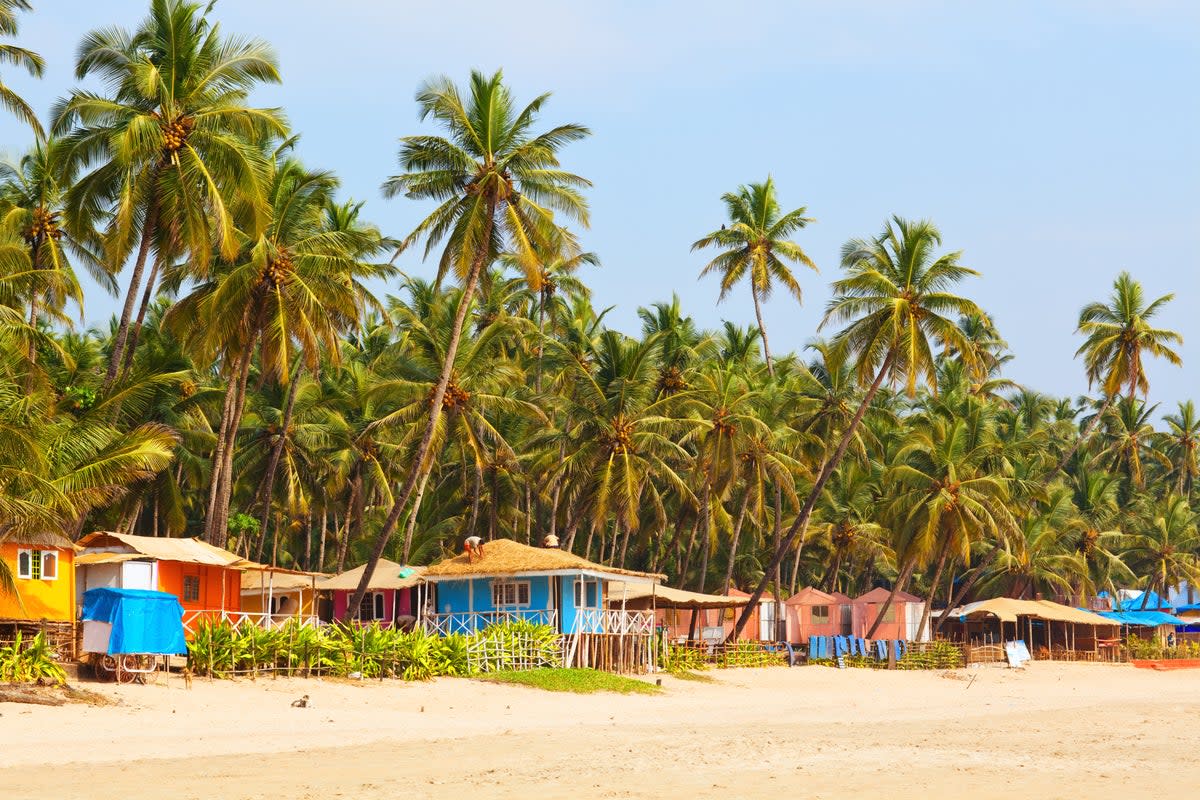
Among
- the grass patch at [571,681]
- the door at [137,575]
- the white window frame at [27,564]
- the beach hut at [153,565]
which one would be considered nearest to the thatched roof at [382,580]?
the beach hut at [153,565]

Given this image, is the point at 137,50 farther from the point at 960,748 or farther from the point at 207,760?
the point at 960,748

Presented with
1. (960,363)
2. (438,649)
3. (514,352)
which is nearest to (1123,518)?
(960,363)

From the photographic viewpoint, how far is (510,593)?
3447 cm

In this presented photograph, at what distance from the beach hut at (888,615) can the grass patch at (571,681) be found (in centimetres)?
2558

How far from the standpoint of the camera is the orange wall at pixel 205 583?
3038cm

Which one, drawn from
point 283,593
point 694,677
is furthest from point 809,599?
point 283,593

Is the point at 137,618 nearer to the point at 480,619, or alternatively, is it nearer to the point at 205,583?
the point at 205,583

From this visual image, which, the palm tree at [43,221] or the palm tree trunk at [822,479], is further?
the palm tree trunk at [822,479]

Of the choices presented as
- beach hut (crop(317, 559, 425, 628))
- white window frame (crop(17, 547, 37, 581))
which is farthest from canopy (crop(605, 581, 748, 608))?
white window frame (crop(17, 547, 37, 581))

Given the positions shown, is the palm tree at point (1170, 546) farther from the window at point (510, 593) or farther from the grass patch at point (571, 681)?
the grass patch at point (571, 681)

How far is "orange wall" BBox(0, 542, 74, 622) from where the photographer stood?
81.9 feet

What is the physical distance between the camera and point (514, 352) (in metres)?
55.8

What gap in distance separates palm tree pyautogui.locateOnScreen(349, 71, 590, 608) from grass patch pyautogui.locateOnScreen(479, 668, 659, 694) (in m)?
4.90

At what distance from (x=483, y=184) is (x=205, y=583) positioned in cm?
1135
